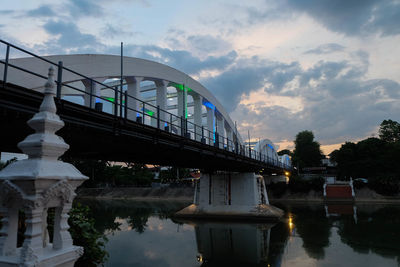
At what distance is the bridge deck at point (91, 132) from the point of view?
30.6 ft

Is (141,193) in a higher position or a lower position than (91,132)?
lower

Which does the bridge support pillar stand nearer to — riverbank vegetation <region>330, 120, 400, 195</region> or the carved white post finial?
riverbank vegetation <region>330, 120, 400, 195</region>

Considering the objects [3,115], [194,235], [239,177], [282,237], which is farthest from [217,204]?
[3,115]

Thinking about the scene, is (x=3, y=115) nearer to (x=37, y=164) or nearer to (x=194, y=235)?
(x=37, y=164)

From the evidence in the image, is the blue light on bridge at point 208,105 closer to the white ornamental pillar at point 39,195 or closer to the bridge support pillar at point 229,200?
the bridge support pillar at point 229,200

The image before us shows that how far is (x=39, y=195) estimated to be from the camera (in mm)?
4164

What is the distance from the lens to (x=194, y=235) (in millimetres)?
25406

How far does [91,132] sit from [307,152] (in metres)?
102

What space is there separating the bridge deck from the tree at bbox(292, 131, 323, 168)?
9000cm

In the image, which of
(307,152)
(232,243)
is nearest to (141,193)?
(232,243)

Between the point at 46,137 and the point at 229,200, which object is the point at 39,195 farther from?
the point at 229,200

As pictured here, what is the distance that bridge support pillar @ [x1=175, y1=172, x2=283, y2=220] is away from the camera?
33156 mm

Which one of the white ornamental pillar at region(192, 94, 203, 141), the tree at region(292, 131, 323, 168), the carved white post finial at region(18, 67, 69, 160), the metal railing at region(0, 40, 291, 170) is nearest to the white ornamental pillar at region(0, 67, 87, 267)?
the carved white post finial at region(18, 67, 69, 160)

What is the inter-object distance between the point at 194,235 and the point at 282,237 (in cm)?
736
